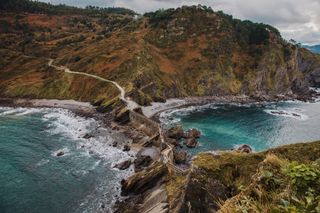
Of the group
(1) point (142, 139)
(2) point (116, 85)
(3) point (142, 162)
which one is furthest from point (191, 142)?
(2) point (116, 85)

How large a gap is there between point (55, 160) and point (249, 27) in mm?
140085

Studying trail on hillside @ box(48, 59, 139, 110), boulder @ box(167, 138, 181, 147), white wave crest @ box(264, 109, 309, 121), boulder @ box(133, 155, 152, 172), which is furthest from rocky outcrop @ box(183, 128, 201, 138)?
white wave crest @ box(264, 109, 309, 121)

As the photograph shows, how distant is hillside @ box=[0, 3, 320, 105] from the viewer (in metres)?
130

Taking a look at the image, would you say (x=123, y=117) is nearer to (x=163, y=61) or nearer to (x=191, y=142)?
(x=191, y=142)

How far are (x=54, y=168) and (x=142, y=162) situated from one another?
16.8 meters

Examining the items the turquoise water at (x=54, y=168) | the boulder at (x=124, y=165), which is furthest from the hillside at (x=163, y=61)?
the boulder at (x=124, y=165)

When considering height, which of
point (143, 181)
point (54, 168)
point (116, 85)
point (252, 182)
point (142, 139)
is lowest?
point (54, 168)

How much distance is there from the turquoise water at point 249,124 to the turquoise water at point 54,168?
76.7 ft

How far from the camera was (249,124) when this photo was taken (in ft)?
347

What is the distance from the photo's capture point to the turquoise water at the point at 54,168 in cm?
4819

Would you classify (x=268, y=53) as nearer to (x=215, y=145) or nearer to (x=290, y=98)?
(x=290, y=98)

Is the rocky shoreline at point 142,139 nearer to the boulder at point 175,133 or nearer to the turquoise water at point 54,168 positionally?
the boulder at point 175,133

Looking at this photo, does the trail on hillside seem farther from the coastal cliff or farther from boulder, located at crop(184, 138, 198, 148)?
the coastal cliff

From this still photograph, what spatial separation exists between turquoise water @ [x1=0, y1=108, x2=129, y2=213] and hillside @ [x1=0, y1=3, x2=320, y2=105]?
32.9 metres
